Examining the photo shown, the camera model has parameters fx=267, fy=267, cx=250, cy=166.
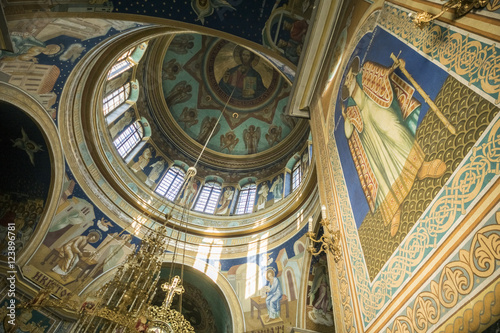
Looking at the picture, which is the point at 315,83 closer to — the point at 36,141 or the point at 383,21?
the point at 383,21

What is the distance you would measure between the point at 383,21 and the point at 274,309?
7.31m

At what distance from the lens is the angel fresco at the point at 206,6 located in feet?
19.8

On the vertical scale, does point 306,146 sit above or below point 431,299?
above

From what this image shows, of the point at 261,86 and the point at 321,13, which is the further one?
the point at 261,86

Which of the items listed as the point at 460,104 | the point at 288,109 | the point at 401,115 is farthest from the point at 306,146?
the point at 460,104

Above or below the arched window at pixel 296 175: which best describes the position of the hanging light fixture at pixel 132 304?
below

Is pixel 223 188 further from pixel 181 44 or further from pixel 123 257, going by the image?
pixel 181 44

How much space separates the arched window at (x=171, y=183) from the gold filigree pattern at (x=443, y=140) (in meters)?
10.6

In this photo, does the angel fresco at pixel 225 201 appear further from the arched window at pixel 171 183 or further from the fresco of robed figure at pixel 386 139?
the fresco of robed figure at pixel 386 139

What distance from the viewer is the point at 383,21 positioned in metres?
3.16

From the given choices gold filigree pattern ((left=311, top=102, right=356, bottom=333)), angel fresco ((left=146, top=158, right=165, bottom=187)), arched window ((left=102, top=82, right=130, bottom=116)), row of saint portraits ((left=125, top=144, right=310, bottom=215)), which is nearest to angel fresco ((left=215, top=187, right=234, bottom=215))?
row of saint portraits ((left=125, top=144, right=310, bottom=215))

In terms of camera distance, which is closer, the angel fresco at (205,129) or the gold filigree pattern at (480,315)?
the gold filigree pattern at (480,315)

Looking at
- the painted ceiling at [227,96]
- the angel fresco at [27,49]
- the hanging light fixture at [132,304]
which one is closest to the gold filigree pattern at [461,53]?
the hanging light fixture at [132,304]

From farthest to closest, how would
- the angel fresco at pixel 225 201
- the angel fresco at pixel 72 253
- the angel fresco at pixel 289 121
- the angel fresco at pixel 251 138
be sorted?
the angel fresco at pixel 251 138 < the angel fresco at pixel 289 121 < the angel fresco at pixel 225 201 < the angel fresco at pixel 72 253
